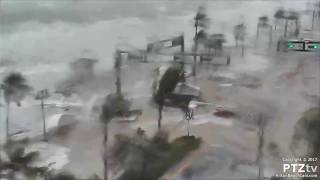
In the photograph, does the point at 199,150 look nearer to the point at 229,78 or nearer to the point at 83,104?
the point at 229,78

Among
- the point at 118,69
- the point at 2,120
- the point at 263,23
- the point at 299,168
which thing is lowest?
the point at 299,168

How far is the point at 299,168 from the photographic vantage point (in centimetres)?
130

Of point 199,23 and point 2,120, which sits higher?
point 199,23

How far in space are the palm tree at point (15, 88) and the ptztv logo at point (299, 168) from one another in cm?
73

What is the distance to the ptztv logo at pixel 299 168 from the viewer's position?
1.30 metres

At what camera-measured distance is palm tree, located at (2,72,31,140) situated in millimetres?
1202

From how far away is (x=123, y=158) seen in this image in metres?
1.26

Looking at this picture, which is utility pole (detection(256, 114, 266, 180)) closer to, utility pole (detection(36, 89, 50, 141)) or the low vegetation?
the low vegetation

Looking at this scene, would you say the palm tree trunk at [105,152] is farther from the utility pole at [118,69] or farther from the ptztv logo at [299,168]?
the ptztv logo at [299,168]

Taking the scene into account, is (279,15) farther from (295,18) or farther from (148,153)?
(148,153)

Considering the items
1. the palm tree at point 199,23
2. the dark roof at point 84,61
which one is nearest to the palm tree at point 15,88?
the dark roof at point 84,61

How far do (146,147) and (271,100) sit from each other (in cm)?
36

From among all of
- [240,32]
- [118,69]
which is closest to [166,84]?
[118,69]

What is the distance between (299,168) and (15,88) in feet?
2.63
